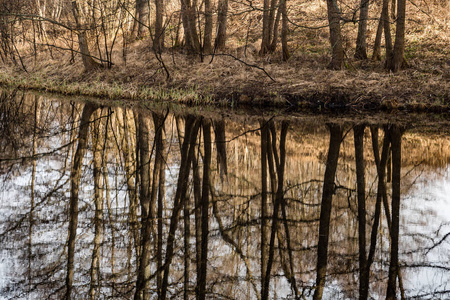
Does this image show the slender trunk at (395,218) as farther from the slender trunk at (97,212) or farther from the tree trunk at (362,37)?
the tree trunk at (362,37)

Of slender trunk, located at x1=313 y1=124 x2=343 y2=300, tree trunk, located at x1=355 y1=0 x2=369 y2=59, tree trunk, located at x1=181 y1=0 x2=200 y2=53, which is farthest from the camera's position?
tree trunk, located at x1=181 y1=0 x2=200 y2=53

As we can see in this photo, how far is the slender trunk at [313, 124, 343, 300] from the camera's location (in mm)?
3309

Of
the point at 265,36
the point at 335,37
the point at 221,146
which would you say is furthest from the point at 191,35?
the point at 221,146

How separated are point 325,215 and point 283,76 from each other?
12.2 metres

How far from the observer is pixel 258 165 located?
6629mm

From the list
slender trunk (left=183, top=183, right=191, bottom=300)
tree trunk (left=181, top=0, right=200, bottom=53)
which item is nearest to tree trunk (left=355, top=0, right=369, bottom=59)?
tree trunk (left=181, top=0, right=200, bottom=53)

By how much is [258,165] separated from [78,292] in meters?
3.90

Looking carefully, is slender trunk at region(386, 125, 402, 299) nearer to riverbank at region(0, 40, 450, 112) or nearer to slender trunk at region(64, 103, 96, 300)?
slender trunk at region(64, 103, 96, 300)

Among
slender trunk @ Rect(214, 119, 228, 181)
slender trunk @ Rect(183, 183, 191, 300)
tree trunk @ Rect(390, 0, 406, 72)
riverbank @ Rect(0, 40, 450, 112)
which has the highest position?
tree trunk @ Rect(390, 0, 406, 72)

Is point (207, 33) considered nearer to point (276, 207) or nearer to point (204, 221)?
point (276, 207)

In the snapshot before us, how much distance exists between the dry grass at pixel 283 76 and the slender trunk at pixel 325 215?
616 centimetres

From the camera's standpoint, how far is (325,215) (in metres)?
4.68

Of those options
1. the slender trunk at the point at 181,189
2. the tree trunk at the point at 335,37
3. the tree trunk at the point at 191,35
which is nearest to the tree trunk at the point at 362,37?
the tree trunk at the point at 335,37

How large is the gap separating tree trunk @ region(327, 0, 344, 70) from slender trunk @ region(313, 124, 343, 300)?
7.63m
